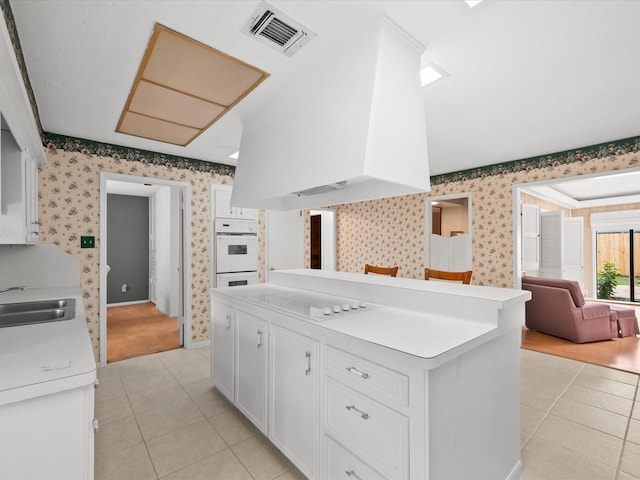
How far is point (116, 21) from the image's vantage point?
160cm

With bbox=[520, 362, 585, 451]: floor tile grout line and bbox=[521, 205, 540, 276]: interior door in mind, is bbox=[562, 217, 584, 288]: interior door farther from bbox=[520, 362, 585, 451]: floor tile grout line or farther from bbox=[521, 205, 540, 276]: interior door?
bbox=[520, 362, 585, 451]: floor tile grout line

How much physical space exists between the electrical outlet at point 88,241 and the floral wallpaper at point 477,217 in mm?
4236

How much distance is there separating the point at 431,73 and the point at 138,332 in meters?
4.88

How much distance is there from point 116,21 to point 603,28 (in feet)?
8.29

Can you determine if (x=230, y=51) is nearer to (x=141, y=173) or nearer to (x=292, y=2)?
(x=292, y=2)

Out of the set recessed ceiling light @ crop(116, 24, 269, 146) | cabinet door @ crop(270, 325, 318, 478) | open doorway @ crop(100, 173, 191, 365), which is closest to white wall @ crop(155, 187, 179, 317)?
open doorway @ crop(100, 173, 191, 365)

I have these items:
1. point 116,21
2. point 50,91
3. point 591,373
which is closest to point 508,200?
point 591,373

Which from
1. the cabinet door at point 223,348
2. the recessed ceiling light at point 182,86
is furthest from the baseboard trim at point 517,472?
the recessed ceiling light at point 182,86

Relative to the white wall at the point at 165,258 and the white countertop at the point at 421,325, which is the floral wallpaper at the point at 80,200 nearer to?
the white wall at the point at 165,258

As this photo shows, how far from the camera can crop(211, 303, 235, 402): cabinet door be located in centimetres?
249

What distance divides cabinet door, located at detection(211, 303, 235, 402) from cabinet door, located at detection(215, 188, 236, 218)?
175 cm

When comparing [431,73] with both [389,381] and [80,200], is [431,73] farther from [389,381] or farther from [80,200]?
[80,200]

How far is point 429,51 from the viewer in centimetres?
189

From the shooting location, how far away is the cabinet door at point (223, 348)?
2486mm
